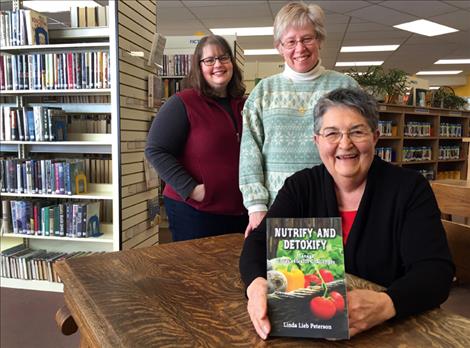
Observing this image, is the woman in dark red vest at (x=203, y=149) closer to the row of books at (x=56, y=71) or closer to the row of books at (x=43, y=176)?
the row of books at (x=56, y=71)

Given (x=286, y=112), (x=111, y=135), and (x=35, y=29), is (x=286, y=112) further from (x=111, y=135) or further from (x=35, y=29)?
(x=35, y=29)

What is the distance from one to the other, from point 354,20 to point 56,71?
5604 millimetres

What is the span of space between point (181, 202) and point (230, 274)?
0.91 metres

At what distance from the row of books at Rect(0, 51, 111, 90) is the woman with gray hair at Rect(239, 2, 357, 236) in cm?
216

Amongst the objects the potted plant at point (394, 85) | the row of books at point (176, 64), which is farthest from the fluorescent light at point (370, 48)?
the row of books at point (176, 64)

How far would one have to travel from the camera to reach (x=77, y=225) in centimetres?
359

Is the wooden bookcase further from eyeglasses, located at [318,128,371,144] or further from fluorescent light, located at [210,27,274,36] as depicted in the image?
eyeglasses, located at [318,128,371,144]

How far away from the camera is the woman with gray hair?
1.60 metres

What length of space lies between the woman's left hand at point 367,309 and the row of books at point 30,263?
320 cm

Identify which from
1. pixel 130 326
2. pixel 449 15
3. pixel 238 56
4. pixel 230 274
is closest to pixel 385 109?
pixel 238 56

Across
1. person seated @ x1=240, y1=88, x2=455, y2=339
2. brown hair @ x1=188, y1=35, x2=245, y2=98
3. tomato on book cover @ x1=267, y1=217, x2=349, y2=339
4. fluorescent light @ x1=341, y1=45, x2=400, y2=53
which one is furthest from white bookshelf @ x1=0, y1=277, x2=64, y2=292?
fluorescent light @ x1=341, y1=45, x2=400, y2=53

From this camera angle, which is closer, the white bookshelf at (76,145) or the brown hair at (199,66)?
the brown hair at (199,66)

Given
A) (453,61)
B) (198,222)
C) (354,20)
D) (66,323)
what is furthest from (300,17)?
(453,61)

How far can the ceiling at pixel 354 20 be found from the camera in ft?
21.4
